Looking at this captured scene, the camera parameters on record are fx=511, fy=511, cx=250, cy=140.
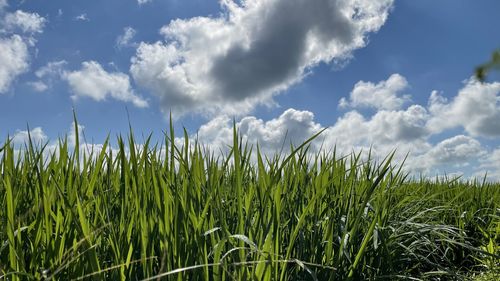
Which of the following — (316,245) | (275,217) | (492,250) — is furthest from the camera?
(492,250)

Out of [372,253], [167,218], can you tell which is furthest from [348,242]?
[167,218]

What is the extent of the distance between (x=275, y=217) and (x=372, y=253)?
2.49ft

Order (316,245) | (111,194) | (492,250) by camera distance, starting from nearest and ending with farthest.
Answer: (316,245)
(111,194)
(492,250)

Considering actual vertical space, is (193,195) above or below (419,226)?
above

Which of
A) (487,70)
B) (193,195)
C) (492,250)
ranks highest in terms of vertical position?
(487,70)

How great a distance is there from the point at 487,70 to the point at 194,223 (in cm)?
783

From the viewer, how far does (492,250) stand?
3.64 m

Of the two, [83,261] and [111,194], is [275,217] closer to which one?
[83,261]

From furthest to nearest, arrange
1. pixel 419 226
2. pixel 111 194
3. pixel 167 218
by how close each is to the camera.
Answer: pixel 419 226
pixel 111 194
pixel 167 218

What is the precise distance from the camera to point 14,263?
1497mm

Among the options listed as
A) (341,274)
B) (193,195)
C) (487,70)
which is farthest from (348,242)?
(487,70)

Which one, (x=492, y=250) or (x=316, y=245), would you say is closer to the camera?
(x=316, y=245)

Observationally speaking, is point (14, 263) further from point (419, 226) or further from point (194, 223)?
point (419, 226)

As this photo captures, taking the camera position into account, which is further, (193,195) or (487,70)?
(487,70)
